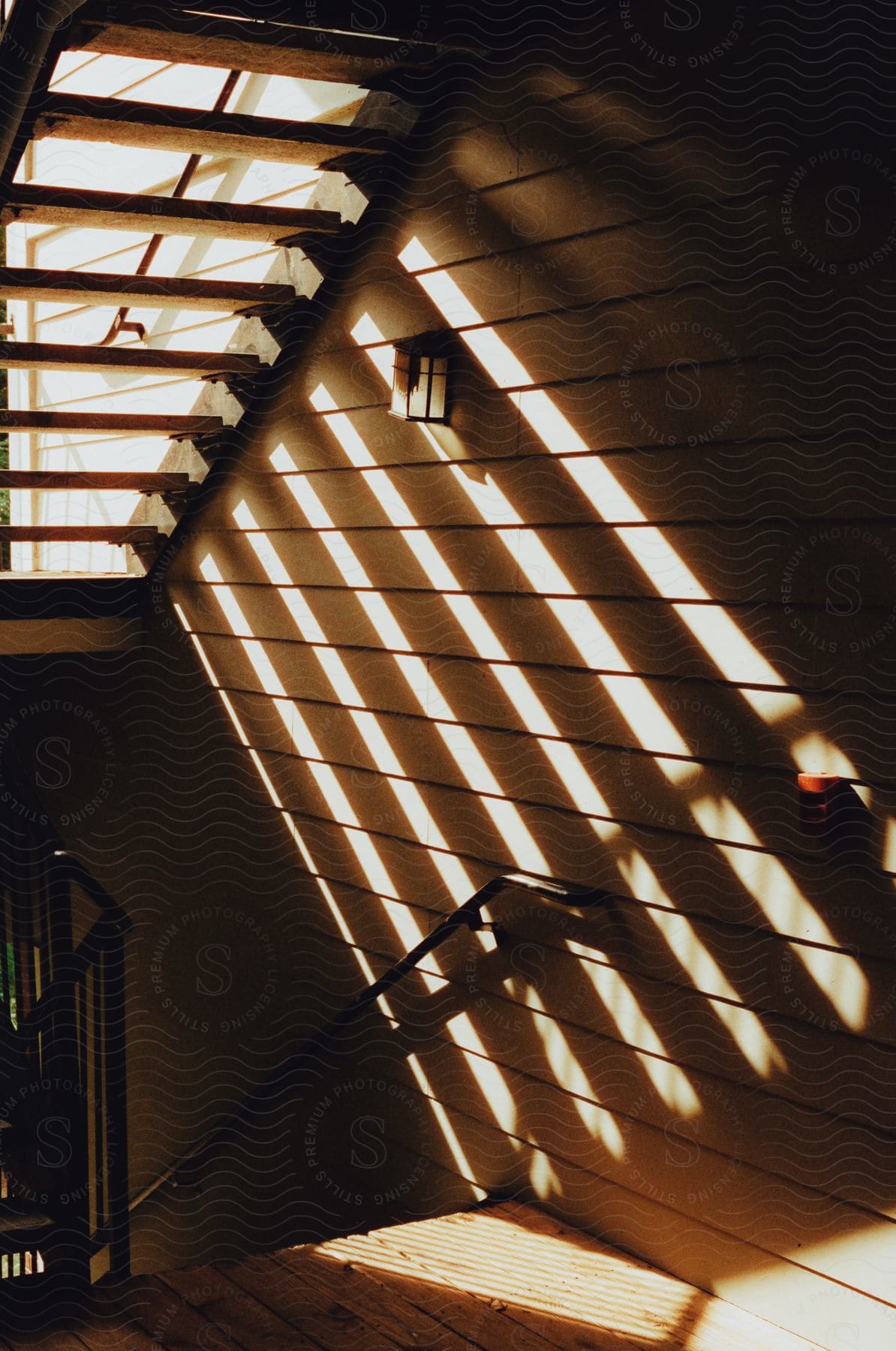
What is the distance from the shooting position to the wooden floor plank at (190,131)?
2.90 m

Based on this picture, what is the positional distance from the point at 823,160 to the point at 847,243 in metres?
0.19

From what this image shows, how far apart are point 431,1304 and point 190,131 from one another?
9.42ft

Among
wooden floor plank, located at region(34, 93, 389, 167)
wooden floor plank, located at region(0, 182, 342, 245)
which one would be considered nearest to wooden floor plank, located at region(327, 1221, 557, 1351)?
wooden floor plank, located at region(0, 182, 342, 245)

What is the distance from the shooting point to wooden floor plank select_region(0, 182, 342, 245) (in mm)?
3104

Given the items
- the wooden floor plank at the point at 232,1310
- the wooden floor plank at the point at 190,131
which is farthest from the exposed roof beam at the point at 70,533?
the wooden floor plank at the point at 232,1310

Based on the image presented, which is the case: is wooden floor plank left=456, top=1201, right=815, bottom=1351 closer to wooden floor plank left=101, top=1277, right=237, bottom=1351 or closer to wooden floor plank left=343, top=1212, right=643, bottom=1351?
wooden floor plank left=343, top=1212, right=643, bottom=1351

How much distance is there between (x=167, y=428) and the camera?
4289 millimetres

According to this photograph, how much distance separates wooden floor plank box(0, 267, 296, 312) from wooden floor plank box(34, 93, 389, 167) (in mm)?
361

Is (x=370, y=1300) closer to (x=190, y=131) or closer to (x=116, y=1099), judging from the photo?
(x=116, y=1099)

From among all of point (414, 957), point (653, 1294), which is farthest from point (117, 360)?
point (653, 1294)

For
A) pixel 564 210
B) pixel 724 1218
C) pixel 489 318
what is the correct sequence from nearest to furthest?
pixel 724 1218, pixel 564 210, pixel 489 318

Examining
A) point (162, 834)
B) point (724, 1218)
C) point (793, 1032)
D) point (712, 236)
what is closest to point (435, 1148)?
point (724, 1218)

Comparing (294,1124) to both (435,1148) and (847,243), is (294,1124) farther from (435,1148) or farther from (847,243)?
(847,243)

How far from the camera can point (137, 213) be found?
3.20 m
